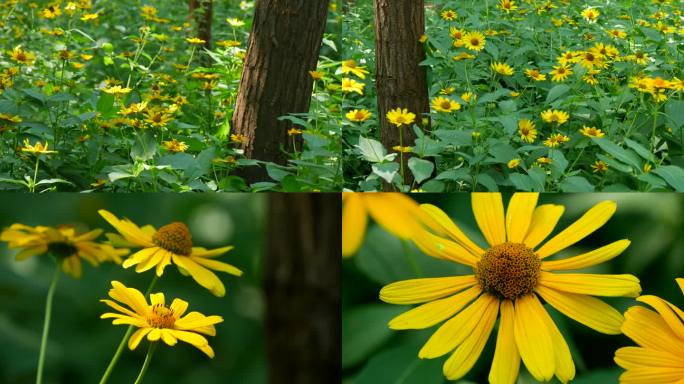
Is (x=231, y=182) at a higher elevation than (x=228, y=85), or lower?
lower

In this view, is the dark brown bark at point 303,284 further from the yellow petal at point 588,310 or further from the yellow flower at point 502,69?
the yellow flower at point 502,69

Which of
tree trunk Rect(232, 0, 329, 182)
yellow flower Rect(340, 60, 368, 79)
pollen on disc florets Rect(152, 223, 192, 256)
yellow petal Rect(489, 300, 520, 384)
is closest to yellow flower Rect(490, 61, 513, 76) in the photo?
yellow flower Rect(340, 60, 368, 79)

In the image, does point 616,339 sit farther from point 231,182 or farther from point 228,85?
point 228,85

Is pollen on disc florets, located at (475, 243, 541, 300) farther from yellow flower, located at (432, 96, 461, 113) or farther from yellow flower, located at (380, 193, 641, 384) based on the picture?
yellow flower, located at (432, 96, 461, 113)

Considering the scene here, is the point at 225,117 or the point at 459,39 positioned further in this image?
the point at 225,117

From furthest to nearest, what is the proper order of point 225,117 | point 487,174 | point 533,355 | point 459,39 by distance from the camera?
point 225,117 < point 459,39 < point 487,174 < point 533,355

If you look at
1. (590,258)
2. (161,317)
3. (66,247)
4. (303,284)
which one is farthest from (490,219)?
(66,247)

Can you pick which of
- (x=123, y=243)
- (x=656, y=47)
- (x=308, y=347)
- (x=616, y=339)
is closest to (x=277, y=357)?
(x=308, y=347)
